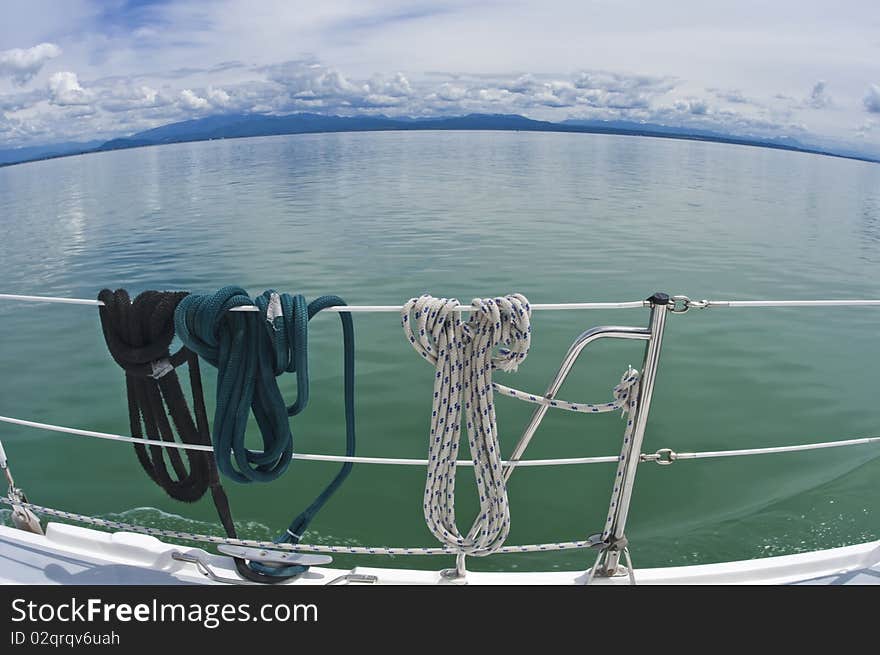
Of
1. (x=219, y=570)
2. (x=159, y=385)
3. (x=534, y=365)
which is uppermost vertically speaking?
(x=159, y=385)

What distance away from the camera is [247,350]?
1.75 meters

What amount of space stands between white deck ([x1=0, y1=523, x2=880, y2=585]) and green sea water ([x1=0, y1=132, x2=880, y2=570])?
3.60 feet

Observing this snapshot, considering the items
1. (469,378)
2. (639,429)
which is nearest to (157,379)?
(469,378)

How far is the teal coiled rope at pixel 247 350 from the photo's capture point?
1696 mm

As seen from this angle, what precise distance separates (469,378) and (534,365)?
3.90m

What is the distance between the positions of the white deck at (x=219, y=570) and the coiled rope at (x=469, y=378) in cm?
27

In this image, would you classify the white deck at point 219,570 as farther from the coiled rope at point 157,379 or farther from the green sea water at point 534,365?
the green sea water at point 534,365

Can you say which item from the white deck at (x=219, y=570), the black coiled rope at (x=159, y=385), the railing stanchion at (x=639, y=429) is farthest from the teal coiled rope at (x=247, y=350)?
the railing stanchion at (x=639, y=429)

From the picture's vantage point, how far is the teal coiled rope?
5.57 ft

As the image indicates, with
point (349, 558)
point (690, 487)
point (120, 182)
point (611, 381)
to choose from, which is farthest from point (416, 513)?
point (120, 182)

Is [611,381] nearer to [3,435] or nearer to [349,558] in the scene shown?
[349,558]

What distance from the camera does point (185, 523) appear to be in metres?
3.25

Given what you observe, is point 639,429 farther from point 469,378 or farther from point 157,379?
point 157,379
